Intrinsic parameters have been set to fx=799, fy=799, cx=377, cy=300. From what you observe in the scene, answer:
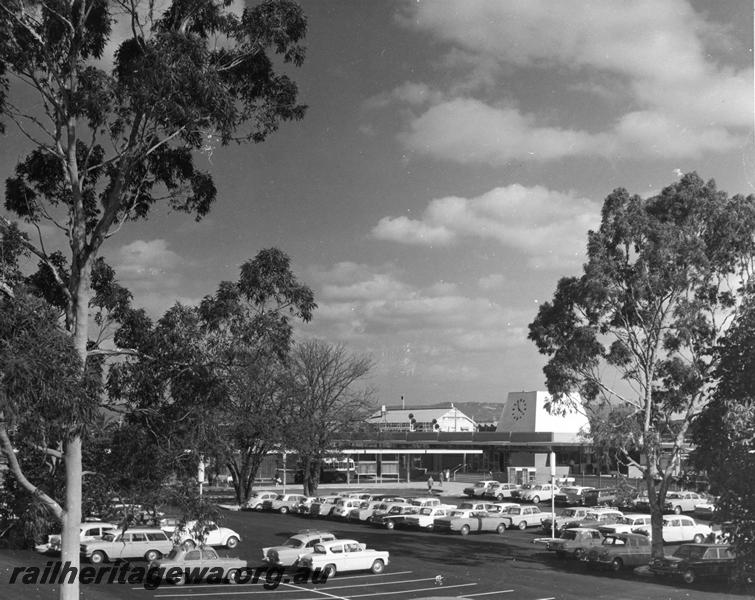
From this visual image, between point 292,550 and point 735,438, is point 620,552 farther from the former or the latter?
point 735,438

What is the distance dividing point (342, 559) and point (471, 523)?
639 inches

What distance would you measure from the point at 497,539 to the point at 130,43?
3243 centimetres

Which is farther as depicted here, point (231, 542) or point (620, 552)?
point (231, 542)

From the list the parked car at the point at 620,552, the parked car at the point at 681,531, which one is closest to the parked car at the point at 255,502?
the parked car at the point at 681,531

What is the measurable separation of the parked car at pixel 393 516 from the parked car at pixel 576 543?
36.8 feet

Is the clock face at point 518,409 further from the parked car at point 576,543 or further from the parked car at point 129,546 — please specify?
the parked car at point 129,546

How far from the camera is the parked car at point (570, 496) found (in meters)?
59.3

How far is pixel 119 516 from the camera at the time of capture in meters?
15.5

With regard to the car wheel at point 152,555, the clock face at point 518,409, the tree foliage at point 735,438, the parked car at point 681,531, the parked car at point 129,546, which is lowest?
the parked car at point 681,531

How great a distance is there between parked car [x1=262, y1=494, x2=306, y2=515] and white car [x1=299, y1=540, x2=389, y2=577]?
24.7 meters

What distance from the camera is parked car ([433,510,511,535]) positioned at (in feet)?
139

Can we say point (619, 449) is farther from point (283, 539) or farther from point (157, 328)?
point (157, 328)

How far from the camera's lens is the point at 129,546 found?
30.7 metres

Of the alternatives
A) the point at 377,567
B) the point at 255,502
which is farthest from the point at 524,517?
the point at 377,567
